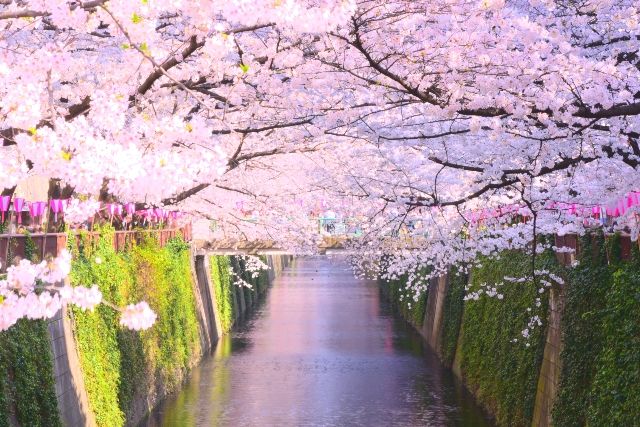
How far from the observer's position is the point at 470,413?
23234 millimetres

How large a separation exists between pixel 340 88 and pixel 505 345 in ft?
31.4

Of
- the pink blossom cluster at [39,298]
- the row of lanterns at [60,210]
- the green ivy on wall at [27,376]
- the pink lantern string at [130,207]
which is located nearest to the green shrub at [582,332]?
the row of lanterns at [60,210]

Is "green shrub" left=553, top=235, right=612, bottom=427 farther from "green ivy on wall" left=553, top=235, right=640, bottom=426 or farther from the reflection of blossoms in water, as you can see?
the reflection of blossoms in water

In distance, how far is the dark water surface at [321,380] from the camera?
23.1 metres

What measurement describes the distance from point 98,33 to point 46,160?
8830mm

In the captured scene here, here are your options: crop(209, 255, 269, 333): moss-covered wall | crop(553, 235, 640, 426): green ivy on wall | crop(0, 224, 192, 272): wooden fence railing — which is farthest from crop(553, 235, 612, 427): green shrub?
crop(209, 255, 269, 333): moss-covered wall

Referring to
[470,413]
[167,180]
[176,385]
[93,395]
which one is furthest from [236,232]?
[167,180]

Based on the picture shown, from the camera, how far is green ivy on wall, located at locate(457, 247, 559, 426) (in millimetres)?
18594

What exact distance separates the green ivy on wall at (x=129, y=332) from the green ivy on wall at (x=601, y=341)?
27.4 ft

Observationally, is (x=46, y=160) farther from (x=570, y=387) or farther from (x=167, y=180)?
(x=570, y=387)

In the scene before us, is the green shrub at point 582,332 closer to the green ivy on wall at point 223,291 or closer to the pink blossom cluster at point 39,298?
the pink blossom cluster at point 39,298

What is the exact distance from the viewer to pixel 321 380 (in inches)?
1122

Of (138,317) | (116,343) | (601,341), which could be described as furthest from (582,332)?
(138,317)

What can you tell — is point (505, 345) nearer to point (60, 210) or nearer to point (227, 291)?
point (60, 210)
